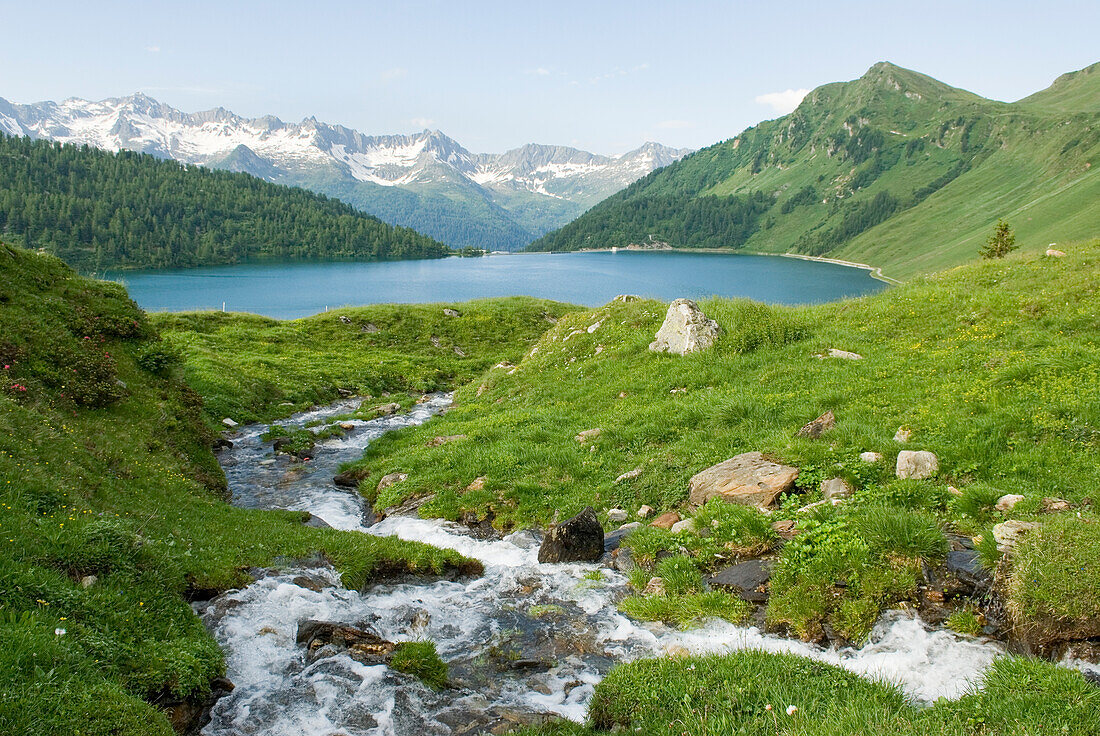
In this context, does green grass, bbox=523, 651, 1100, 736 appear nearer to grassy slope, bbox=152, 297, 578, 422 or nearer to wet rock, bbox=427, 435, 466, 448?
wet rock, bbox=427, 435, 466, 448

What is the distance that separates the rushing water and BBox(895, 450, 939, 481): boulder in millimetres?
4768

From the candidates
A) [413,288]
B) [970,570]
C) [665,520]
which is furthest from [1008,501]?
[413,288]

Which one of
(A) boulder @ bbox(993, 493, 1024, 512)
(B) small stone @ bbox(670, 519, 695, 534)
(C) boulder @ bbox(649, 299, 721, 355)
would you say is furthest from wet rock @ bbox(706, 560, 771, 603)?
(C) boulder @ bbox(649, 299, 721, 355)

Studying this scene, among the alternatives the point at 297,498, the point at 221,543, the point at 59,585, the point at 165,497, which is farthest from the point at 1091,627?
the point at 297,498

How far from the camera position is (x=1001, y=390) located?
632 inches

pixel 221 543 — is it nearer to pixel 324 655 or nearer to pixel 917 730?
pixel 324 655

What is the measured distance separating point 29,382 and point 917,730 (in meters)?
22.6

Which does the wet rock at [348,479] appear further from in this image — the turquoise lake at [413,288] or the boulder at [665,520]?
the turquoise lake at [413,288]

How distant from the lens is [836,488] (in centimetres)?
1353

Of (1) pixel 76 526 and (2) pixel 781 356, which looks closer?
(1) pixel 76 526

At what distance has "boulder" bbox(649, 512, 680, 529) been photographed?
14.8m

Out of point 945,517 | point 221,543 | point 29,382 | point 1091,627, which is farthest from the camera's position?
point 29,382

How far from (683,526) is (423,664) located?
A: 7164 millimetres

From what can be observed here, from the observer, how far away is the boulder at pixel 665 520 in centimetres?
1478
